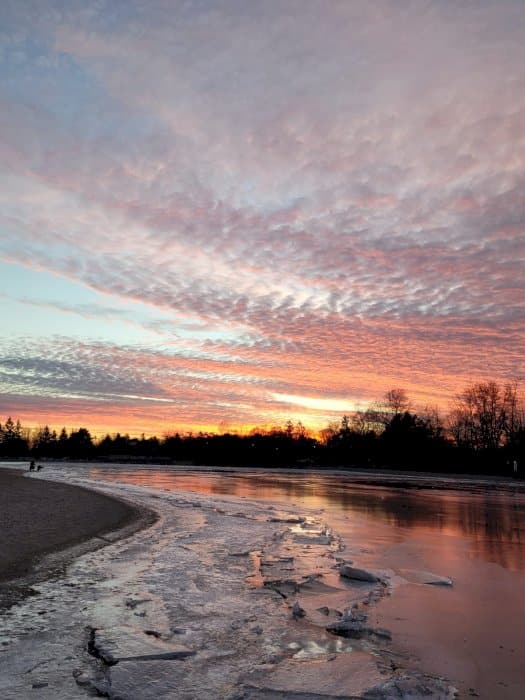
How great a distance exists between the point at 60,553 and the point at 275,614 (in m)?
5.82

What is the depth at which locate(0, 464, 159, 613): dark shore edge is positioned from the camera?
8.06 meters

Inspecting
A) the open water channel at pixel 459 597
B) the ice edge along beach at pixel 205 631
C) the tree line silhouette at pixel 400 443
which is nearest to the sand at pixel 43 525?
the ice edge along beach at pixel 205 631

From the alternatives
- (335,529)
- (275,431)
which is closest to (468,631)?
(335,529)

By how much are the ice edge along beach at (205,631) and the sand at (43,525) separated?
2.44 feet

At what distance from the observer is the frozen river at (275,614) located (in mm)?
5105

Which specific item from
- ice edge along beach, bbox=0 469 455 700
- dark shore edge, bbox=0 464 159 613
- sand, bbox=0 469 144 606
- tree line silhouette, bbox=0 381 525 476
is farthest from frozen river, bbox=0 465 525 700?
tree line silhouette, bbox=0 381 525 476

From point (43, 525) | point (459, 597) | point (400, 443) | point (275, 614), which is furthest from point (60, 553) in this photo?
point (400, 443)

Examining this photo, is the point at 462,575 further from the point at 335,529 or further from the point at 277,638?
the point at 335,529

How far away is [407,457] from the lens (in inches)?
3816

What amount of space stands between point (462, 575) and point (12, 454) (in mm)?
200635

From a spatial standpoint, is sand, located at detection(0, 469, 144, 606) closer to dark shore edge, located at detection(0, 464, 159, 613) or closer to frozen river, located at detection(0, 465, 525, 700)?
dark shore edge, located at detection(0, 464, 159, 613)

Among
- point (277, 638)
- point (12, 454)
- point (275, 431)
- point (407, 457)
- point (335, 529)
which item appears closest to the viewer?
point (277, 638)

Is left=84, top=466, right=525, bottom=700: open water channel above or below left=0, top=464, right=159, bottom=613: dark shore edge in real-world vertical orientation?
above

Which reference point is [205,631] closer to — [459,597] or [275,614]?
[275,614]
